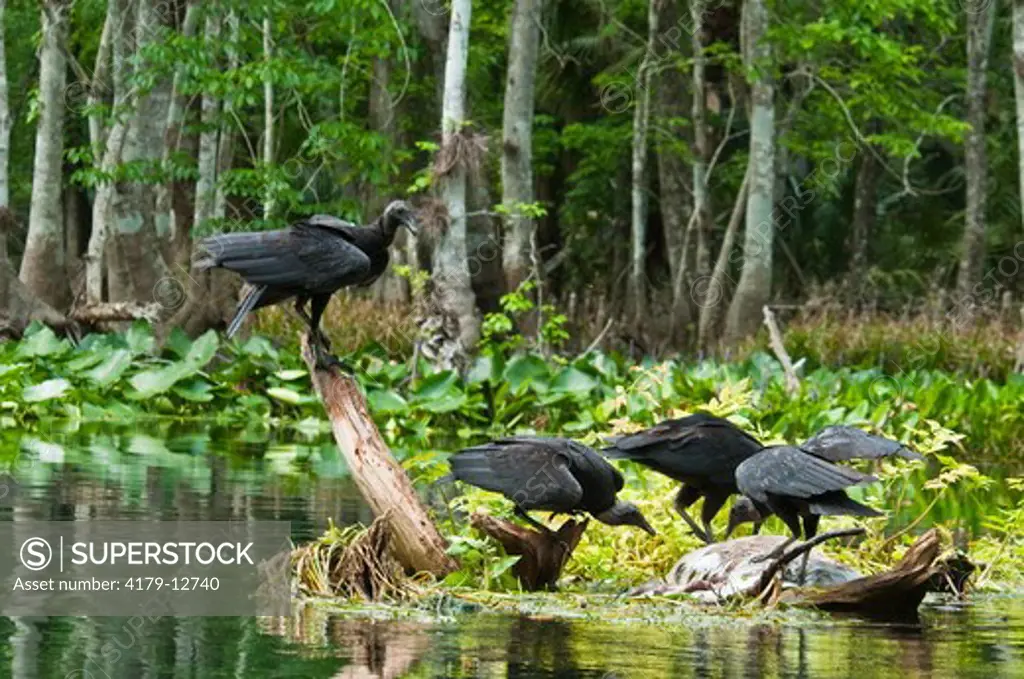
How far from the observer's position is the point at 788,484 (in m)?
9.19

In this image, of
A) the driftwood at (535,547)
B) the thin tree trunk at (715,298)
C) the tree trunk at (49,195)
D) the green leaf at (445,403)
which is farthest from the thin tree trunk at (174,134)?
the driftwood at (535,547)

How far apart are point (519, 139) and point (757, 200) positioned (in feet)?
15.9

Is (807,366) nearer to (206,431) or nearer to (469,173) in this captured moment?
(469,173)

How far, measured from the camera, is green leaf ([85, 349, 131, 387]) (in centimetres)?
2173

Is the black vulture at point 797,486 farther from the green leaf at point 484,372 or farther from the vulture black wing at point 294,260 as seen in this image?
the green leaf at point 484,372

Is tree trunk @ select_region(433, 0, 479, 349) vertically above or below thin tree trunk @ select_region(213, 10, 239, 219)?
below

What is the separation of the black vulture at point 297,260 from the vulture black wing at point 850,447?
219 cm

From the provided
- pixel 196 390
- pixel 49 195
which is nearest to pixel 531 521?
pixel 196 390

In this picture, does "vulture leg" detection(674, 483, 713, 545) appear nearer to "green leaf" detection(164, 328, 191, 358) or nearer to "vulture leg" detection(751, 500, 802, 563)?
"vulture leg" detection(751, 500, 802, 563)

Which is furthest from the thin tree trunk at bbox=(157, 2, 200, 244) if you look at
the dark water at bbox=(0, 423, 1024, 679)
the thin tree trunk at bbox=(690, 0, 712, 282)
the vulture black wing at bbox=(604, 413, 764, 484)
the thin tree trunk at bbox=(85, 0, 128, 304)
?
the dark water at bbox=(0, 423, 1024, 679)

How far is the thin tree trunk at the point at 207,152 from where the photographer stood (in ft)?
96.3

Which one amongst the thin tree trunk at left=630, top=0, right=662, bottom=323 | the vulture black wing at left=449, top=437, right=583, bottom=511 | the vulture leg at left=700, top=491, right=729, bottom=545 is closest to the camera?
the vulture black wing at left=449, top=437, right=583, bottom=511

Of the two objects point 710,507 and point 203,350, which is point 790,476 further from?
point 203,350

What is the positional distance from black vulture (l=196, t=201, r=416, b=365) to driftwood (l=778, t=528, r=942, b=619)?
242cm
